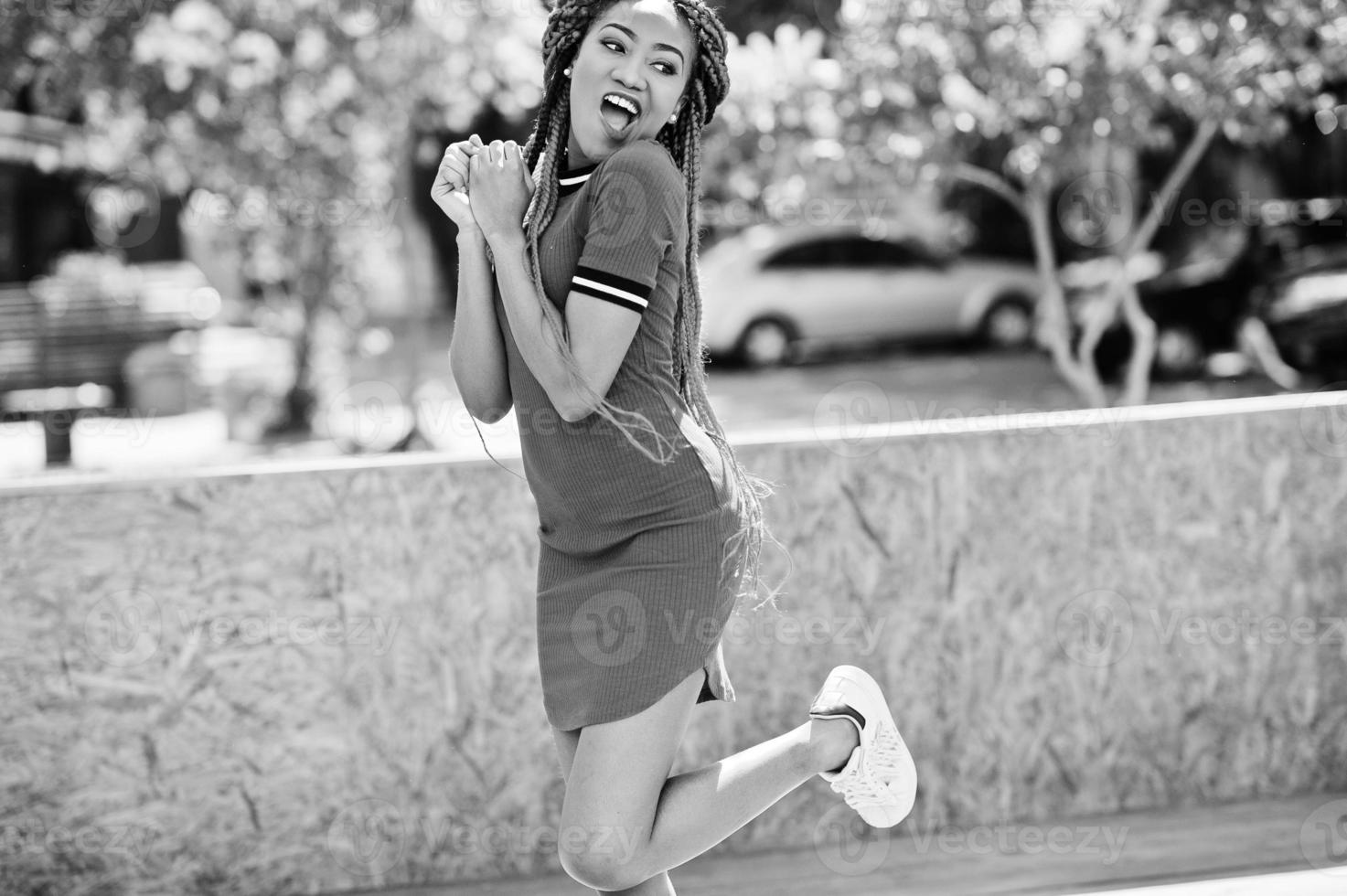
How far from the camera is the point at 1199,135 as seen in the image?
6652mm

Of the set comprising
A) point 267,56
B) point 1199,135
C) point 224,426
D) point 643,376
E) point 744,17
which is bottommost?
point 224,426

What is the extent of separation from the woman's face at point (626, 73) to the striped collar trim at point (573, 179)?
0.08 feet

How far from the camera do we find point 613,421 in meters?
2.05

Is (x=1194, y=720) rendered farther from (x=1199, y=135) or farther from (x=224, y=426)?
(x=224, y=426)

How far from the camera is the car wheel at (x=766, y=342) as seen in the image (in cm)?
1519

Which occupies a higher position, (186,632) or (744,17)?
(744,17)

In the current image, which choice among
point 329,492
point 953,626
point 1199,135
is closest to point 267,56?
point 1199,135

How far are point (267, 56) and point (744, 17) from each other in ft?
11.7
